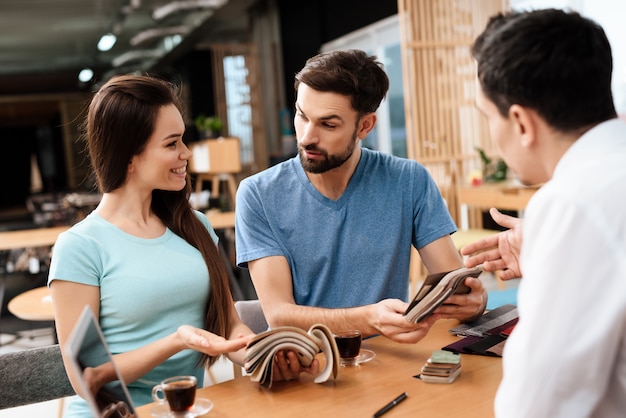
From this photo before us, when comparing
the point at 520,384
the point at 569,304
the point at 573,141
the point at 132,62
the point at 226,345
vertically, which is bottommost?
the point at 226,345

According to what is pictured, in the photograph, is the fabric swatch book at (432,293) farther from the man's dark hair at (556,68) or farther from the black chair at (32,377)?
the black chair at (32,377)

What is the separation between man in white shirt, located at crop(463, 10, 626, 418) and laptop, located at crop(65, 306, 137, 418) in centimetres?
73

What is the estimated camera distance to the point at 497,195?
19.9ft

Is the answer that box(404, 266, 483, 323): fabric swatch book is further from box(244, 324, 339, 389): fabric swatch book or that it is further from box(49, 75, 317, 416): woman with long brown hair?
box(49, 75, 317, 416): woman with long brown hair

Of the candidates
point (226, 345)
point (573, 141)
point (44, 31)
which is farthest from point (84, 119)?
point (44, 31)

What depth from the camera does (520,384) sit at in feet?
3.17

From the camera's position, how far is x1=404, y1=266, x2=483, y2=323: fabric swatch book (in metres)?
1.67

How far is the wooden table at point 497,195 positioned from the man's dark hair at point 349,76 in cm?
350

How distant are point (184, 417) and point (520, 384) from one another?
0.81 metres

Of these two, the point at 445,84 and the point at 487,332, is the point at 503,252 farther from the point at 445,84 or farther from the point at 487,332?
the point at 445,84

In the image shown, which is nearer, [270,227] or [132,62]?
[270,227]

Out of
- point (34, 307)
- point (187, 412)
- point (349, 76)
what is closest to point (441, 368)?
point (187, 412)

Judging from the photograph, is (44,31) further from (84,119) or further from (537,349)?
(537,349)

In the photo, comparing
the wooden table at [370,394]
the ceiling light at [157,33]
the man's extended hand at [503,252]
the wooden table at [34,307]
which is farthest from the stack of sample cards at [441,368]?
the ceiling light at [157,33]
